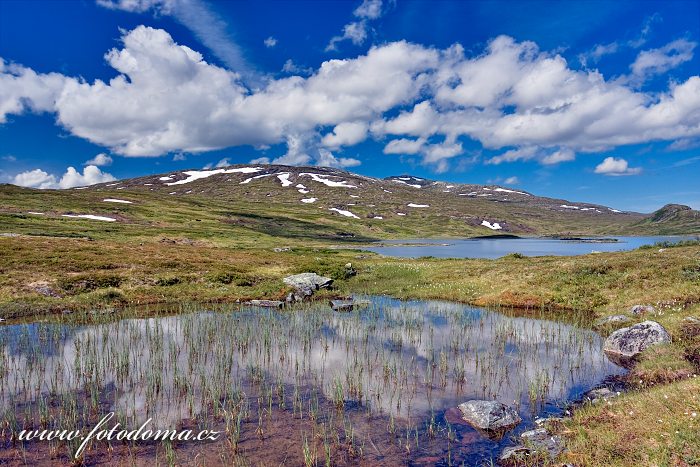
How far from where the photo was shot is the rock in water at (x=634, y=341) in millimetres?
21344

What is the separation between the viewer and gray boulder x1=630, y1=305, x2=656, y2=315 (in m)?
28.8

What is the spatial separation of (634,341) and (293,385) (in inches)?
732

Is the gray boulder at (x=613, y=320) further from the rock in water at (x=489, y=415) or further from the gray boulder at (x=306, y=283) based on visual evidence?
the gray boulder at (x=306, y=283)

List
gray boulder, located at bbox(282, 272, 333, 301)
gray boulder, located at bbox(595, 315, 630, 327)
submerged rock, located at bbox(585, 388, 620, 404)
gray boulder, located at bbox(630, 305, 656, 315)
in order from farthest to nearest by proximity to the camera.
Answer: gray boulder, located at bbox(282, 272, 333, 301), gray boulder, located at bbox(630, 305, 656, 315), gray boulder, located at bbox(595, 315, 630, 327), submerged rock, located at bbox(585, 388, 620, 404)

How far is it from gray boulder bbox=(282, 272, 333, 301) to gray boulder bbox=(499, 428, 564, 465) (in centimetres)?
3063

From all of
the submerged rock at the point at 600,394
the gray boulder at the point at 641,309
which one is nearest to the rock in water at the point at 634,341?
the submerged rock at the point at 600,394

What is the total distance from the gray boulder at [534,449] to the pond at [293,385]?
75 centimetres

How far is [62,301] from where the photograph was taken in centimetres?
3612

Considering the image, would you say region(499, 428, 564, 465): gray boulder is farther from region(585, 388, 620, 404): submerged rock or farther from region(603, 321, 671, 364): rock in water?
region(603, 321, 671, 364): rock in water

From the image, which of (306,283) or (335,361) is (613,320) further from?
(306,283)

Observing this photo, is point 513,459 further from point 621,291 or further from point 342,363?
point 621,291

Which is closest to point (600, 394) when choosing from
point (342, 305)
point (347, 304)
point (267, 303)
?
point (342, 305)

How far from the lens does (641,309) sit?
96.8ft

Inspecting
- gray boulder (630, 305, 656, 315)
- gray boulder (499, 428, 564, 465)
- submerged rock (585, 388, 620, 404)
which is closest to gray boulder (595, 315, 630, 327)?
gray boulder (630, 305, 656, 315)
